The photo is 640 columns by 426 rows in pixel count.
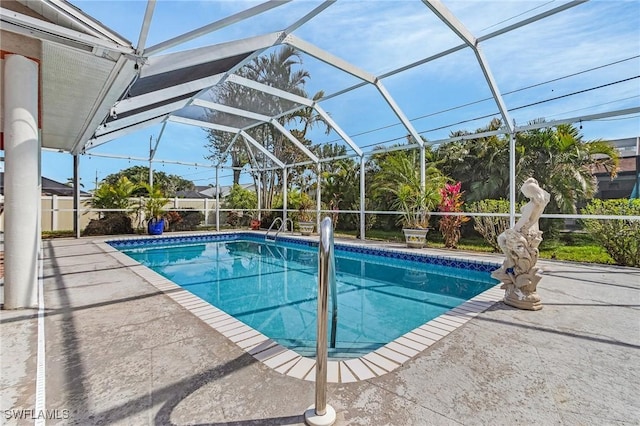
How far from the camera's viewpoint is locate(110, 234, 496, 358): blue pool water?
3.65 metres

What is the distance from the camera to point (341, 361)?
7.47ft

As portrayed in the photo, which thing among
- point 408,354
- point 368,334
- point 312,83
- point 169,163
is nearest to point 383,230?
point 312,83

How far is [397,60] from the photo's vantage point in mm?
6551

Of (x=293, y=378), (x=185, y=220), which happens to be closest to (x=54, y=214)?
(x=185, y=220)

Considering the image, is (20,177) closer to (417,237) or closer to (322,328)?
(322,328)

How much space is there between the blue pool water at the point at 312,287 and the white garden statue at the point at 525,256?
101cm

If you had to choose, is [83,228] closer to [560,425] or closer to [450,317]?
[450,317]

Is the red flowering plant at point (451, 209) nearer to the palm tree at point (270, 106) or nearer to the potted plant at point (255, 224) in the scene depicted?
the palm tree at point (270, 106)

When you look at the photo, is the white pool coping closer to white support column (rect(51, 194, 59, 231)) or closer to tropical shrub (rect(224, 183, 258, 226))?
white support column (rect(51, 194, 59, 231))

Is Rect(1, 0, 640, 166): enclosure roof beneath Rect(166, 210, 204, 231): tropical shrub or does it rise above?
→ above

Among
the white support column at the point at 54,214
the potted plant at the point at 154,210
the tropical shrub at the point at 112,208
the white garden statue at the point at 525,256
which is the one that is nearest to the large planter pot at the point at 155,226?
the potted plant at the point at 154,210

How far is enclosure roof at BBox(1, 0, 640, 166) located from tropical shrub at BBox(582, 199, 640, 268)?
184 centimetres

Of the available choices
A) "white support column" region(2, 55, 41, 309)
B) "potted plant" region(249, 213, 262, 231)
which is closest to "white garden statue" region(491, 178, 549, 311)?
"white support column" region(2, 55, 41, 309)

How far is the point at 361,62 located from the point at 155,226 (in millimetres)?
8835
